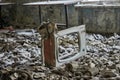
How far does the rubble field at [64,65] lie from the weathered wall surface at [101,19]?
40 cm

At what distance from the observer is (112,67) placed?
13.4 feet

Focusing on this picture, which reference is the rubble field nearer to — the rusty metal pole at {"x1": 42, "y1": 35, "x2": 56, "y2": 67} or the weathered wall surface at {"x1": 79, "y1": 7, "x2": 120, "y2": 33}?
the rusty metal pole at {"x1": 42, "y1": 35, "x2": 56, "y2": 67}

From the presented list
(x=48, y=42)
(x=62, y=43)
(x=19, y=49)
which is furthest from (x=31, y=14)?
(x=48, y=42)

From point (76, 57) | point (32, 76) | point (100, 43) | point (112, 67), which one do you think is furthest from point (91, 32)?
point (32, 76)

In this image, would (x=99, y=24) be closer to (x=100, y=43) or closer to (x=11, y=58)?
(x=100, y=43)

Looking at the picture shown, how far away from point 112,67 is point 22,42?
259cm

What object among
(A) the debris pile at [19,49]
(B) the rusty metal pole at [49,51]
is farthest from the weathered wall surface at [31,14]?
(B) the rusty metal pole at [49,51]

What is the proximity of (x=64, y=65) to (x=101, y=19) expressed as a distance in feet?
9.69

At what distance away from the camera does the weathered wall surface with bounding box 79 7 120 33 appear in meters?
6.76

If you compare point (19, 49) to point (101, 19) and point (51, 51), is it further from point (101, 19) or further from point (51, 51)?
point (101, 19)

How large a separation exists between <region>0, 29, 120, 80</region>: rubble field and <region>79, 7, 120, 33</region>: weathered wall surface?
396 mm

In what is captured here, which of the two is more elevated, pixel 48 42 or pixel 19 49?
pixel 48 42

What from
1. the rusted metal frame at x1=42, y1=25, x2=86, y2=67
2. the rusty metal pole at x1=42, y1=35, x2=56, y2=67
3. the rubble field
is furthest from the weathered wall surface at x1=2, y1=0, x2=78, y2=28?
the rusty metal pole at x1=42, y1=35, x2=56, y2=67

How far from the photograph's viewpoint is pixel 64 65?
4.29m
